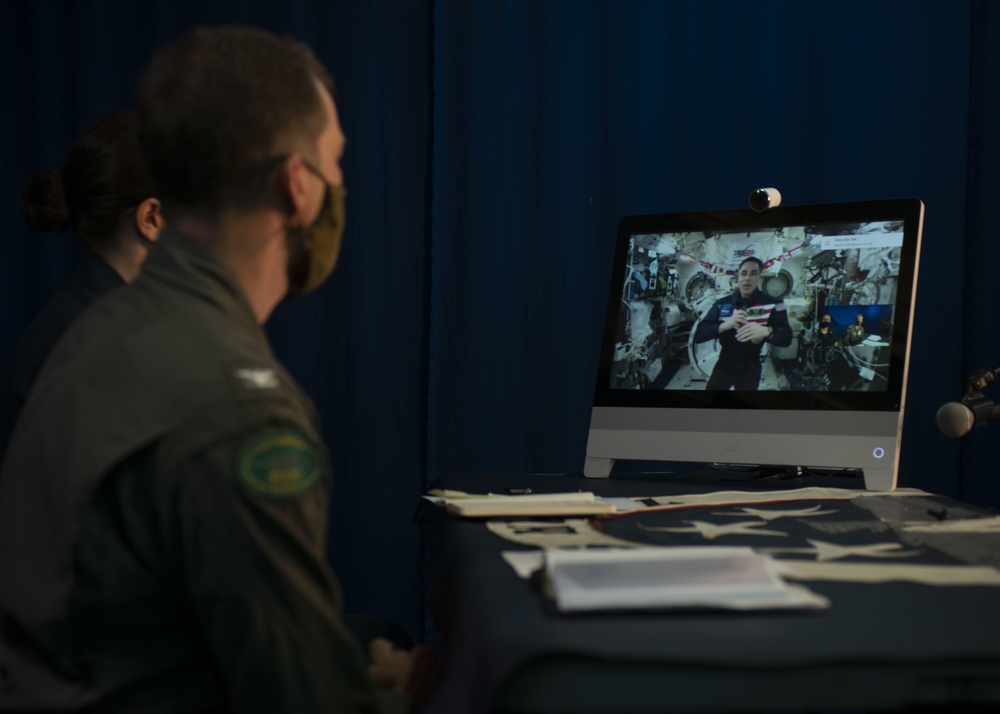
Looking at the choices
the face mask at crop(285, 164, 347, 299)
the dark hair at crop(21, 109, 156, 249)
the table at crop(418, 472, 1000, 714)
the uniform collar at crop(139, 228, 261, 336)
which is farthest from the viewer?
the dark hair at crop(21, 109, 156, 249)

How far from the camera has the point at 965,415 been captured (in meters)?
1.66

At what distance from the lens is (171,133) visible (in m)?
0.94

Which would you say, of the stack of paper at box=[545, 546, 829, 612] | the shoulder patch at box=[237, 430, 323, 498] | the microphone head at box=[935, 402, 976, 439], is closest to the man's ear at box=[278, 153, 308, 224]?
the shoulder patch at box=[237, 430, 323, 498]

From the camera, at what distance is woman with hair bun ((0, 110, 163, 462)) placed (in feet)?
5.73

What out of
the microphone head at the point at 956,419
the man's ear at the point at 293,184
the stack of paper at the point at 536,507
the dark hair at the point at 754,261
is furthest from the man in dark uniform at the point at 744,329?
the man's ear at the point at 293,184

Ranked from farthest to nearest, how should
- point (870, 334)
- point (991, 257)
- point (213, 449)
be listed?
point (991, 257), point (870, 334), point (213, 449)

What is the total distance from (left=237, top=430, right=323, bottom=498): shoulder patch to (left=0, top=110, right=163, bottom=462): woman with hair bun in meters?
1.06

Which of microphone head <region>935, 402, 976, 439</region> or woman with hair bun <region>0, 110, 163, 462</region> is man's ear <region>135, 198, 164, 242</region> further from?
microphone head <region>935, 402, 976, 439</region>

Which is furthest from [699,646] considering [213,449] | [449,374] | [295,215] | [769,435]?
[449,374]

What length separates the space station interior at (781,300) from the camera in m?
1.70

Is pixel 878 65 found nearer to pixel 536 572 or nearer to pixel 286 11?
pixel 286 11

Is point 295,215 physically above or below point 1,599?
above

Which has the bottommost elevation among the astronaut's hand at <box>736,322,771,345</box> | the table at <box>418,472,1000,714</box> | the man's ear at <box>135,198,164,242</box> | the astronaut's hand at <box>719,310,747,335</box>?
the table at <box>418,472,1000,714</box>

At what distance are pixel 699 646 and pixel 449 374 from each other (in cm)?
196
